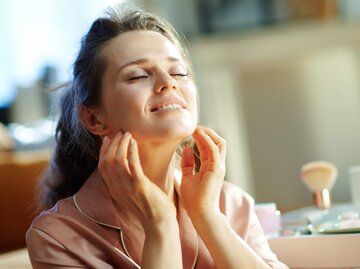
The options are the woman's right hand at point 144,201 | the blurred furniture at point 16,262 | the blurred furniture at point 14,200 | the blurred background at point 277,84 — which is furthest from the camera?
the blurred background at point 277,84

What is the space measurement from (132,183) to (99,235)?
0.33 feet

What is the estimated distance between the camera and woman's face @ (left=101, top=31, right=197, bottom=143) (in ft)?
3.15

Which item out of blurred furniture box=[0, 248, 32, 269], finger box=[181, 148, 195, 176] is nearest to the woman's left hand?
→ finger box=[181, 148, 195, 176]

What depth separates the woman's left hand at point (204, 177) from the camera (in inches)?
39.3

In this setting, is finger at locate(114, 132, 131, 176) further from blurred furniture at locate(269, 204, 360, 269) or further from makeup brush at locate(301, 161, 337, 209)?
makeup brush at locate(301, 161, 337, 209)

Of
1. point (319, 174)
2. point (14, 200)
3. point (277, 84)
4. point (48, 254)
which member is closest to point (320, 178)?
point (319, 174)

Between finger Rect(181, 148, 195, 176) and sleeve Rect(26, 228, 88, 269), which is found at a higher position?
finger Rect(181, 148, 195, 176)

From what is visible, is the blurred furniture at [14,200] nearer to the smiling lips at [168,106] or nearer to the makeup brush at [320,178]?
the makeup brush at [320,178]

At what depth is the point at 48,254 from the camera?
95 cm

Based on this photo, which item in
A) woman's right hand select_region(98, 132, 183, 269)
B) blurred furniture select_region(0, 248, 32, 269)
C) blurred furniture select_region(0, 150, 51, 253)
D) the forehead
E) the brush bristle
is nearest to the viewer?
woman's right hand select_region(98, 132, 183, 269)

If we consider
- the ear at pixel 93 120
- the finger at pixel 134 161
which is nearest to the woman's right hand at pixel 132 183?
the finger at pixel 134 161

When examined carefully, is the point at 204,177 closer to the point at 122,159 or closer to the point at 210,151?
the point at 210,151

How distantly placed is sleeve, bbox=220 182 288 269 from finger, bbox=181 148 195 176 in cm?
8

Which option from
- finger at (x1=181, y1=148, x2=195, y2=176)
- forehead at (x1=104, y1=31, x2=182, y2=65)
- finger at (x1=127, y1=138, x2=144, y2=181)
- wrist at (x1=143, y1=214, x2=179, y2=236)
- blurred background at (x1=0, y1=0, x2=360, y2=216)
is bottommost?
blurred background at (x1=0, y1=0, x2=360, y2=216)
